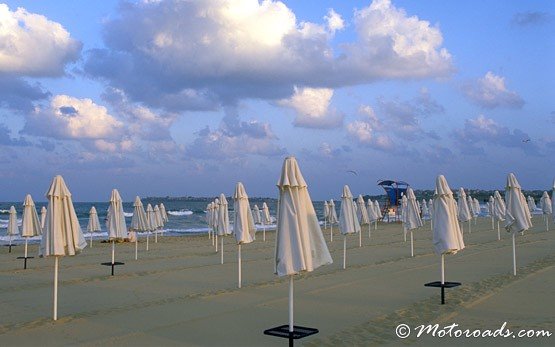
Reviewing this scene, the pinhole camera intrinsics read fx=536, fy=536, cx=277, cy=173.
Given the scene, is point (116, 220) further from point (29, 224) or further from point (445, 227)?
point (445, 227)

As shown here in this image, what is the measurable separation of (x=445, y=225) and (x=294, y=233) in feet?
14.8

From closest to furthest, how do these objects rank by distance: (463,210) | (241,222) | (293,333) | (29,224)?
(293,333) < (241,222) < (29,224) < (463,210)

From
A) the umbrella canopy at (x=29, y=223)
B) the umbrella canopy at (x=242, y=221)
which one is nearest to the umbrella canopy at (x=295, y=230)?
the umbrella canopy at (x=242, y=221)

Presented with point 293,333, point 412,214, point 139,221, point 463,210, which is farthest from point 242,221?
point 463,210

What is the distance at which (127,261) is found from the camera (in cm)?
2059

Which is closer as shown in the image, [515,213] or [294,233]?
[294,233]

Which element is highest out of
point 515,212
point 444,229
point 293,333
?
point 515,212

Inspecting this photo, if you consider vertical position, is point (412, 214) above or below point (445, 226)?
above

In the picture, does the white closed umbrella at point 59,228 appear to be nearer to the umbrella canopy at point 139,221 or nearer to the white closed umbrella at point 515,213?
the white closed umbrella at point 515,213

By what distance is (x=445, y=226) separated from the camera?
10.3 metres

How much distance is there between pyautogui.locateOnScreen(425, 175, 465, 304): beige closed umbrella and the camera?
10.2m

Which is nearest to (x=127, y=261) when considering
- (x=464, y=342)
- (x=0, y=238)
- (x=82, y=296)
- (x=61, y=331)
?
(x=82, y=296)

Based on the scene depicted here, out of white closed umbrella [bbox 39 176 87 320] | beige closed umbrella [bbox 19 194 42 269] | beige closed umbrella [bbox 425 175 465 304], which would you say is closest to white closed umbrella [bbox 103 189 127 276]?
beige closed umbrella [bbox 19 194 42 269]

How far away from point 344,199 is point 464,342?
31.3ft
